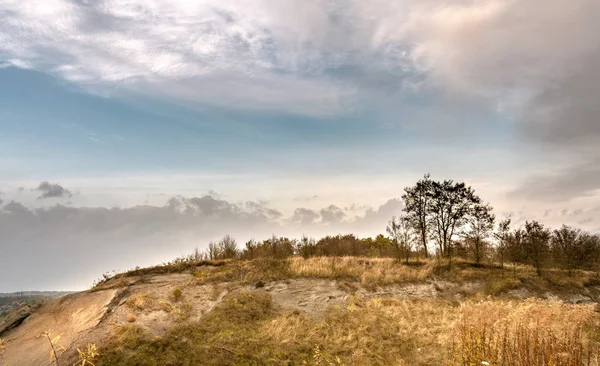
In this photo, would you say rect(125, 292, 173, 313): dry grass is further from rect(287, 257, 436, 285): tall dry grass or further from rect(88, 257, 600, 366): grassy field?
rect(287, 257, 436, 285): tall dry grass

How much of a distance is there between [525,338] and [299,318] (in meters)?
10.0

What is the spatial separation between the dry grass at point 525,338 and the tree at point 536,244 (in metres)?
14.5

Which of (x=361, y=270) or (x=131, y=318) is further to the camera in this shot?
(x=361, y=270)

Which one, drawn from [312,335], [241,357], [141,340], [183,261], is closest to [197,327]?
[141,340]

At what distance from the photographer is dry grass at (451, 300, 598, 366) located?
8047 mm

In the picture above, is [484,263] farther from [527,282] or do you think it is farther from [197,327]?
[197,327]

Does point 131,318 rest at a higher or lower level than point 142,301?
lower

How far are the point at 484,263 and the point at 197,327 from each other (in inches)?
1035

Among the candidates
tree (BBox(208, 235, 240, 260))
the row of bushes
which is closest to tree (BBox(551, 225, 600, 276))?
the row of bushes

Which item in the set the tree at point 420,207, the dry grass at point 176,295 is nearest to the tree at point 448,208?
the tree at point 420,207

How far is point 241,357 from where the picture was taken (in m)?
12.3

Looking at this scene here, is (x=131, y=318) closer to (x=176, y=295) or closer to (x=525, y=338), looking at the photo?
(x=176, y=295)

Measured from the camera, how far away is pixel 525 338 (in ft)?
30.0

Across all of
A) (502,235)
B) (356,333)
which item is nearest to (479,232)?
(502,235)
